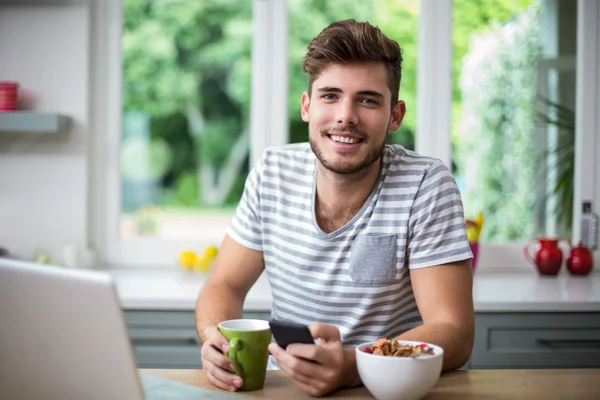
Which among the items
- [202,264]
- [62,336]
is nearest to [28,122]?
[202,264]

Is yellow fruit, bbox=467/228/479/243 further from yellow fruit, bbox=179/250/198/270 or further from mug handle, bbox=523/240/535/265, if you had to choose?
yellow fruit, bbox=179/250/198/270

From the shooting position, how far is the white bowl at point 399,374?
1214 millimetres

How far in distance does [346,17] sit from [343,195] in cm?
166

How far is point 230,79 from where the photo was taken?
3.42 m

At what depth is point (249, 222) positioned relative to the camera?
6.38 feet

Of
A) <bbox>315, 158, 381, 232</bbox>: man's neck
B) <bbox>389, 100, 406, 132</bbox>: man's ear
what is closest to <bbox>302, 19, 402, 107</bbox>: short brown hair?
<bbox>389, 100, 406, 132</bbox>: man's ear

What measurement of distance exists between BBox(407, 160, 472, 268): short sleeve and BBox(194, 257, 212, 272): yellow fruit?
1461mm

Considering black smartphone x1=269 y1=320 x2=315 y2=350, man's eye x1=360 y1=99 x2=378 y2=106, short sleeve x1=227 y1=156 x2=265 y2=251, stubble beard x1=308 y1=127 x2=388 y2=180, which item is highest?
man's eye x1=360 y1=99 x2=378 y2=106

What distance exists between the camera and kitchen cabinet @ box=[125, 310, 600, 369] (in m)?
2.56

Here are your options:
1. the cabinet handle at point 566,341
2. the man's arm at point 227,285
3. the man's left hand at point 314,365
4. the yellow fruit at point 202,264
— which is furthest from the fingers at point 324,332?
the yellow fruit at point 202,264

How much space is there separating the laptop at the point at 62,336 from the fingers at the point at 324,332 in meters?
0.47

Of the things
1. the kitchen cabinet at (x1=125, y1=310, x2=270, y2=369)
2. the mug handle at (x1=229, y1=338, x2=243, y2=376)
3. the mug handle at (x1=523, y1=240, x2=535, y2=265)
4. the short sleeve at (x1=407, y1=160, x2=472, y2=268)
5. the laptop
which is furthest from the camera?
the mug handle at (x1=523, y1=240, x2=535, y2=265)

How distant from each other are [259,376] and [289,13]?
2.29 meters

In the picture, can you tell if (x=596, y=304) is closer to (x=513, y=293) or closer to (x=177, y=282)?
(x=513, y=293)
